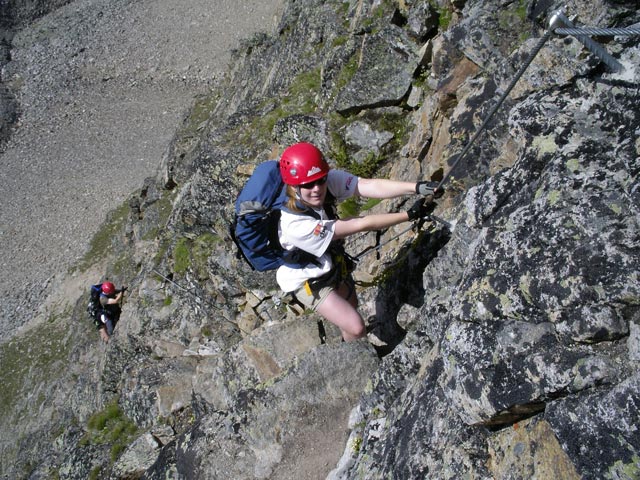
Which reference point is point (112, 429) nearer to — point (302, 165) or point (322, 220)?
point (322, 220)

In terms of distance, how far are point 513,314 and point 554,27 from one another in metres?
3.07

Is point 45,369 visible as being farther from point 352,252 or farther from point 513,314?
point 513,314

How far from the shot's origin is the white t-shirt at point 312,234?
27.8 ft

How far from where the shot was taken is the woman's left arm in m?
8.56

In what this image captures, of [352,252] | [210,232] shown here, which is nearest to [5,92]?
[210,232]

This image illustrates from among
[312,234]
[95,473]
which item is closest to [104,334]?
[95,473]

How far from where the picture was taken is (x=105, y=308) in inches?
971

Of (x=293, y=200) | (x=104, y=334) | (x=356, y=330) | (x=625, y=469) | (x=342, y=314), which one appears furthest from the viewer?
(x=104, y=334)

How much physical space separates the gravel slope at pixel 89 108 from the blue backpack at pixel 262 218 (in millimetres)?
35905

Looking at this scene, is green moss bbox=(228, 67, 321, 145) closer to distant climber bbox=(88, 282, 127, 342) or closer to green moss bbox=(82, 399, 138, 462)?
green moss bbox=(82, 399, 138, 462)

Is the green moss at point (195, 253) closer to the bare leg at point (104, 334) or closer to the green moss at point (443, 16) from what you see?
the bare leg at point (104, 334)

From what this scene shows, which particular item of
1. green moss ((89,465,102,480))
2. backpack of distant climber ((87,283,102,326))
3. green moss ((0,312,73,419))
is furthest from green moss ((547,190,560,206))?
green moss ((0,312,73,419))

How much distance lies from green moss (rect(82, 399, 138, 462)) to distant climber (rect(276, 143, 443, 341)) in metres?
9.17

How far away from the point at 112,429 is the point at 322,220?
12680mm
